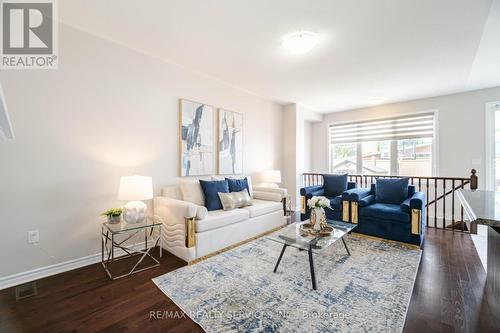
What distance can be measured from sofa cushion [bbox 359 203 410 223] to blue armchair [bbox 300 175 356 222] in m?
0.40

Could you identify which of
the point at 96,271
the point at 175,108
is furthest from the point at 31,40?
the point at 96,271

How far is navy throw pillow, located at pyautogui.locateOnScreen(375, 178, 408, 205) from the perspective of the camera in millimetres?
3562

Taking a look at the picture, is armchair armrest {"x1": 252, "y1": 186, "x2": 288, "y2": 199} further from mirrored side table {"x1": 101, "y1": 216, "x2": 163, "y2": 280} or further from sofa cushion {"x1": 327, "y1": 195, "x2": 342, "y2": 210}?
mirrored side table {"x1": 101, "y1": 216, "x2": 163, "y2": 280}

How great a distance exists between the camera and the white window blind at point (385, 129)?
493 centimetres

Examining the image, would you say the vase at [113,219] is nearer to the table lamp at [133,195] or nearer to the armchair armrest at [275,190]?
the table lamp at [133,195]

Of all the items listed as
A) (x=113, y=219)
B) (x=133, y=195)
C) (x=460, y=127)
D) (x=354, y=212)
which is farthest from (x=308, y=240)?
(x=460, y=127)

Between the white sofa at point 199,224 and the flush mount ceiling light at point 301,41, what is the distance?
88.3 inches

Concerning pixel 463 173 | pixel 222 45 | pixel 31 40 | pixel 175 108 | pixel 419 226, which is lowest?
pixel 419 226

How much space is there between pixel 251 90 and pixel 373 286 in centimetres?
381

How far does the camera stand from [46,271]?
226 cm

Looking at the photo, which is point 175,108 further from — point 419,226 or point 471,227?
point 471,227

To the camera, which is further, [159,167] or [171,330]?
[159,167]

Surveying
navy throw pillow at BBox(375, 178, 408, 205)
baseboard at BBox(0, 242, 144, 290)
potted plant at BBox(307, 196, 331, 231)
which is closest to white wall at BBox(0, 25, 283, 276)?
baseboard at BBox(0, 242, 144, 290)

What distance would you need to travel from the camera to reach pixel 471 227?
3734 mm
